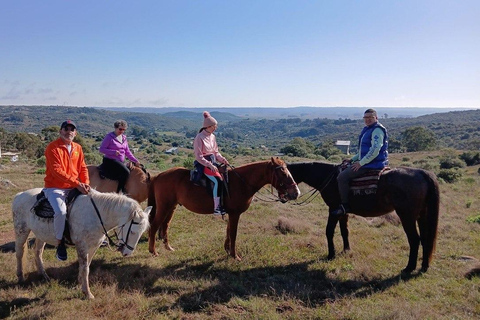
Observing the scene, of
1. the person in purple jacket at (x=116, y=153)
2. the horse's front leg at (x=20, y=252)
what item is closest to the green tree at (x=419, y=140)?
the person in purple jacket at (x=116, y=153)

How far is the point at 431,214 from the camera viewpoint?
6.30 m

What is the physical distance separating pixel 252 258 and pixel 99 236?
3.37 meters

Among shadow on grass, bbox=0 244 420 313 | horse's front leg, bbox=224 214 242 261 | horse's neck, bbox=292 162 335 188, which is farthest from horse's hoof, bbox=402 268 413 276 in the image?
horse's front leg, bbox=224 214 242 261

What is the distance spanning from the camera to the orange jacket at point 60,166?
502 cm

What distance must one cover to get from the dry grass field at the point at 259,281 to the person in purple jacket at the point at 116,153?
6.20 ft

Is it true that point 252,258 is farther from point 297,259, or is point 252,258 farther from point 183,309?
point 183,309

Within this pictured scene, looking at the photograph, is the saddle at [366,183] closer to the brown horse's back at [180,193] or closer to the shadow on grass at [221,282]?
the shadow on grass at [221,282]

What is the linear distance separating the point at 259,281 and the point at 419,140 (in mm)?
61021

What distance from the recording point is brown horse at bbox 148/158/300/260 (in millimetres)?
6547

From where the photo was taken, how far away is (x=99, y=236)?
5094mm

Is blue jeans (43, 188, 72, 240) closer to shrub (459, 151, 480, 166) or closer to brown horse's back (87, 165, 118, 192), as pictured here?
brown horse's back (87, 165, 118, 192)

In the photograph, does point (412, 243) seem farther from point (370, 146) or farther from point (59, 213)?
point (59, 213)

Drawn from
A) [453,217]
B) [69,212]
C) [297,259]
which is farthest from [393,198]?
[453,217]

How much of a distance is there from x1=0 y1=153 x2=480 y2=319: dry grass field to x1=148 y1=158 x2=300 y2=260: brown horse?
836mm
